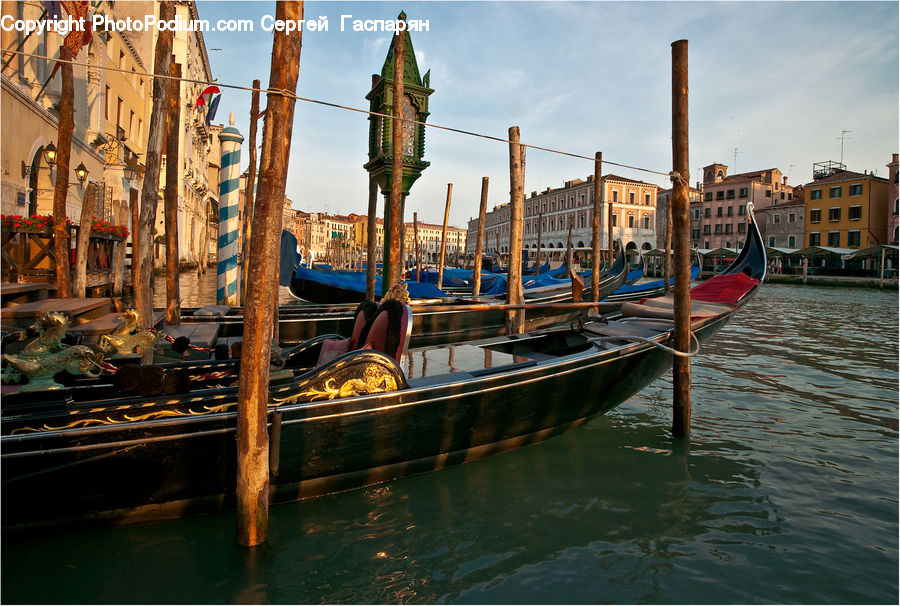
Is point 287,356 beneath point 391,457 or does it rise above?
above

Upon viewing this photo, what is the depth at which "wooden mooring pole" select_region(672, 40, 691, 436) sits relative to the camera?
3.92 m

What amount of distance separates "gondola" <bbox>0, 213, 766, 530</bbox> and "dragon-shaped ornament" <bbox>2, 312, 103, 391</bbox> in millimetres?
145

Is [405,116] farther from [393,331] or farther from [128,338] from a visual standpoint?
[128,338]

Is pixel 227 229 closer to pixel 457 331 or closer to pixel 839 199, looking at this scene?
pixel 457 331

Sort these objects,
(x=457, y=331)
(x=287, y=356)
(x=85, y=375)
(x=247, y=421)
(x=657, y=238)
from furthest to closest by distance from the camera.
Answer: (x=657, y=238) < (x=457, y=331) < (x=287, y=356) < (x=85, y=375) < (x=247, y=421)

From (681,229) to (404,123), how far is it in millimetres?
3251

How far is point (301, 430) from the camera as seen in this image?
2.63 m

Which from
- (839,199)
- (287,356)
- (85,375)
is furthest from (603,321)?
(839,199)

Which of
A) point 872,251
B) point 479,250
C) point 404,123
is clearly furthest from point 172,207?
point 872,251

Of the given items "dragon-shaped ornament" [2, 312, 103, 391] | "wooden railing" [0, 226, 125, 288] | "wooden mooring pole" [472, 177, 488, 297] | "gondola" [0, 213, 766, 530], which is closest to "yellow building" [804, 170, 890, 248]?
"wooden mooring pole" [472, 177, 488, 297]

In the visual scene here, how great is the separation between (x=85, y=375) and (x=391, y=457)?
5.50ft

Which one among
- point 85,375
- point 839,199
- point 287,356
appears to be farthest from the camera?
point 839,199

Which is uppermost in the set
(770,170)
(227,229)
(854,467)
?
(770,170)

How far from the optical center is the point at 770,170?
126 feet
